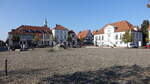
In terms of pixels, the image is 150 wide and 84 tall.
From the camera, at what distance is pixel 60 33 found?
251 ft

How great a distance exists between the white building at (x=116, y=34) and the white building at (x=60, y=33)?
18090 millimetres

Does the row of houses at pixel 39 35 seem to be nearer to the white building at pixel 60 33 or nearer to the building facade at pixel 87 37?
the white building at pixel 60 33

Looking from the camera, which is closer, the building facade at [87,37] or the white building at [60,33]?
the white building at [60,33]

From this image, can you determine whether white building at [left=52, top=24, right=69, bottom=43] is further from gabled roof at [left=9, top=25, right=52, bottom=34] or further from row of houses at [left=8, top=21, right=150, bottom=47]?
gabled roof at [left=9, top=25, right=52, bottom=34]

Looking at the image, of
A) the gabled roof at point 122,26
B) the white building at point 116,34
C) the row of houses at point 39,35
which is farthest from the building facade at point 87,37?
the gabled roof at point 122,26

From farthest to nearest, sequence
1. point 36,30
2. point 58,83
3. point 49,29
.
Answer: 1. point 49,29
2. point 36,30
3. point 58,83

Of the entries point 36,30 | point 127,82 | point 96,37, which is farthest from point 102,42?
point 127,82

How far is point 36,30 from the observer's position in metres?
72.2

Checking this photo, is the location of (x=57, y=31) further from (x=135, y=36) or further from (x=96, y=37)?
(x=135, y=36)

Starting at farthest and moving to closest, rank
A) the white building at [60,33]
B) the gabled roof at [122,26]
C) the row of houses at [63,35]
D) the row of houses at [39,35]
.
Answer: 1. the white building at [60,33]
2. the row of houses at [39,35]
3. the row of houses at [63,35]
4. the gabled roof at [122,26]

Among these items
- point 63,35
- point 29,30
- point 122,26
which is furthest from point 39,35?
point 122,26

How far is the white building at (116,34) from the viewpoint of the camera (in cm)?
6178

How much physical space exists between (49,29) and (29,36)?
1353 centimetres

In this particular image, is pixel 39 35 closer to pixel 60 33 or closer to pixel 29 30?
pixel 29 30
